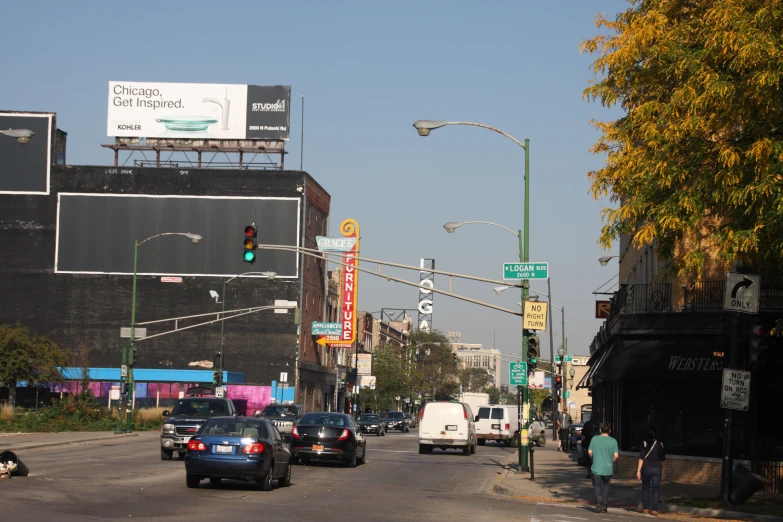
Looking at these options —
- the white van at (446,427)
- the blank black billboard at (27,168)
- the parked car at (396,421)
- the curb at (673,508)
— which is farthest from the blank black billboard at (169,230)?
the curb at (673,508)

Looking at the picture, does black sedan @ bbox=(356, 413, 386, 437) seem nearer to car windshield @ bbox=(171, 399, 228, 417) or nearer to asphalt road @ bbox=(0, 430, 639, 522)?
asphalt road @ bbox=(0, 430, 639, 522)

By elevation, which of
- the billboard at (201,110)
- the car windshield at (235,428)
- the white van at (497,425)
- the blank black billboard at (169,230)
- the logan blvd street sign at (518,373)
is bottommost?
the white van at (497,425)

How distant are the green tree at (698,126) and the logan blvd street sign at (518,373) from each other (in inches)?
489

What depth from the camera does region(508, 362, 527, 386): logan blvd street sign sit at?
32.4 metres

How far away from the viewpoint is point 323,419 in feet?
101

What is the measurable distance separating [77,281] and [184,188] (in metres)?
11.3

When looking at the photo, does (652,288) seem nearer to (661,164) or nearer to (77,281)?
(661,164)

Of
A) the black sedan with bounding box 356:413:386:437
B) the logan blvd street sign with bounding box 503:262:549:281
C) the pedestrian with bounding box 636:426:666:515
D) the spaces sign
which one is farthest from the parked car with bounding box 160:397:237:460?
the black sedan with bounding box 356:413:386:437

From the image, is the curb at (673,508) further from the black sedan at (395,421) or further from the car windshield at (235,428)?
the black sedan at (395,421)

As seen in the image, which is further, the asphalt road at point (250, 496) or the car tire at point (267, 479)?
the car tire at point (267, 479)

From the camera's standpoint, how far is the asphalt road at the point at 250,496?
16.7 m

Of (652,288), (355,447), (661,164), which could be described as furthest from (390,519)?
(652,288)

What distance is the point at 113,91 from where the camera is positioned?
80688 millimetres

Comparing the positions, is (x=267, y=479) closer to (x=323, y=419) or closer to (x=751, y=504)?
(x=323, y=419)
